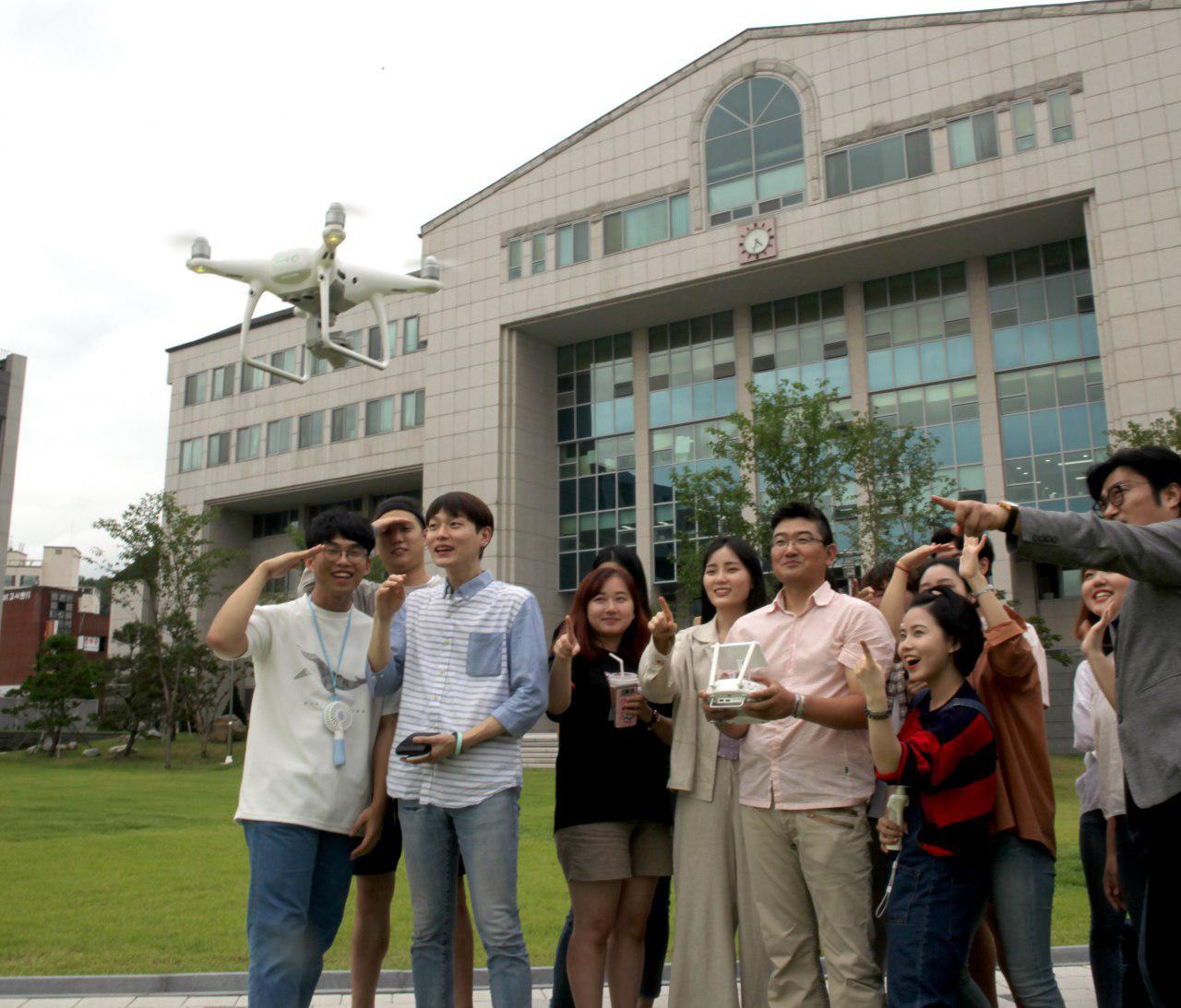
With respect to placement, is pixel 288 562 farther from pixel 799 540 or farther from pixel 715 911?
pixel 715 911

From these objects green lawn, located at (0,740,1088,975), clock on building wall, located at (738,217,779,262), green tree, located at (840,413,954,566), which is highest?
clock on building wall, located at (738,217,779,262)

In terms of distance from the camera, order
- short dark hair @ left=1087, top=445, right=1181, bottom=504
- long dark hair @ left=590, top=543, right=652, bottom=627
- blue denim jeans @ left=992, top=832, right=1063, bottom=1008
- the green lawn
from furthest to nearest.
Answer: the green lawn
long dark hair @ left=590, top=543, right=652, bottom=627
blue denim jeans @ left=992, top=832, right=1063, bottom=1008
short dark hair @ left=1087, top=445, right=1181, bottom=504

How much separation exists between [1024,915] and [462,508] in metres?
2.57

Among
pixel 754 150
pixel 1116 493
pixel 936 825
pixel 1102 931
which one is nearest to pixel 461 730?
pixel 936 825

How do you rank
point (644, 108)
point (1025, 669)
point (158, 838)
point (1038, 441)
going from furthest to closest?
point (644, 108) → point (1038, 441) → point (158, 838) → point (1025, 669)

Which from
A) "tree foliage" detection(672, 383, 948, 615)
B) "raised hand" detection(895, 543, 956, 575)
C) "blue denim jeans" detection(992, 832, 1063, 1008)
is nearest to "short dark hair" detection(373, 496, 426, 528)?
"raised hand" detection(895, 543, 956, 575)

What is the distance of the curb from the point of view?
5.18 m

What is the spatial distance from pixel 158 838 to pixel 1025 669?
35.5 feet

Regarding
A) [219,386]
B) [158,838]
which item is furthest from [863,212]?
[219,386]

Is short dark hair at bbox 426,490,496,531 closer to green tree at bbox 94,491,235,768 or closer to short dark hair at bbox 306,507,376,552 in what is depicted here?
short dark hair at bbox 306,507,376,552

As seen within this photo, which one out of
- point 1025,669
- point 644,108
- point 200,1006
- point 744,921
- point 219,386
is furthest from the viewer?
point 219,386

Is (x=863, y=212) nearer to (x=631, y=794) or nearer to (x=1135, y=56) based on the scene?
(x=1135, y=56)

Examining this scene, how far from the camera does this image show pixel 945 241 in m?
28.9

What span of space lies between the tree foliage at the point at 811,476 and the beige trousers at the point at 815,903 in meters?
18.2
